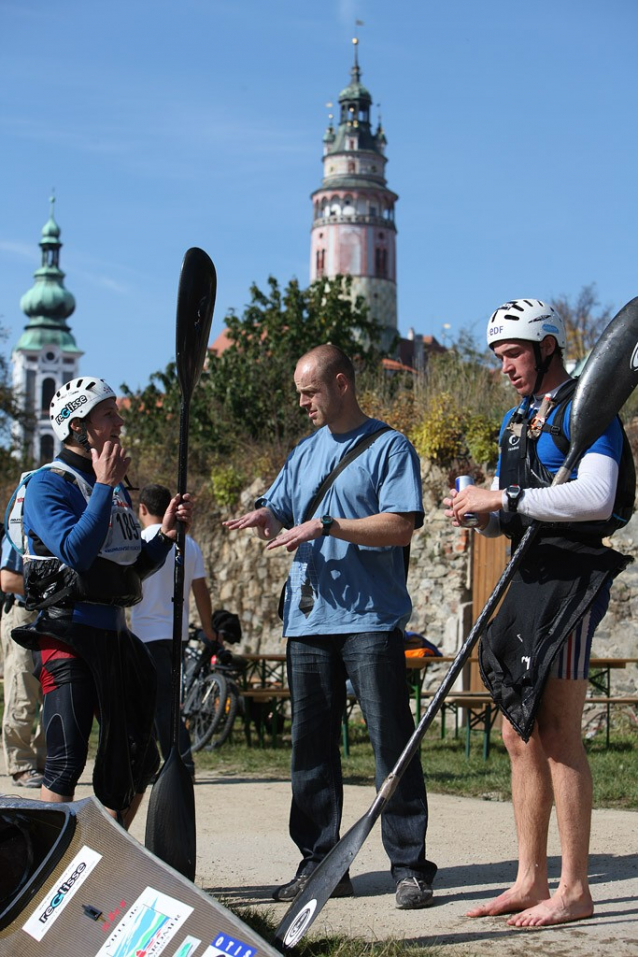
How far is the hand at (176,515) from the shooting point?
4918mm

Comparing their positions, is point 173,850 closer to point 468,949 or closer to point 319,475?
point 468,949

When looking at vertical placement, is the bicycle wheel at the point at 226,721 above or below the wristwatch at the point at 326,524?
below

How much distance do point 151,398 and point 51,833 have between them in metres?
24.1

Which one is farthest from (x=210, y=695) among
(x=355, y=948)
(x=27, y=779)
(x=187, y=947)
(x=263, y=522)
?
(x=187, y=947)

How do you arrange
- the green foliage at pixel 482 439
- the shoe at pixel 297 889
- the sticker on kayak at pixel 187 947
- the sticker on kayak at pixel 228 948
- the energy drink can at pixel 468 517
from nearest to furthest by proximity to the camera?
the sticker on kayak at pixel 228 948, the sticker on kayak at pixel 187 947, the energy drink can at pixel 468 517, the shoe at pixel 297 889, the green foliage at pixel 482 439

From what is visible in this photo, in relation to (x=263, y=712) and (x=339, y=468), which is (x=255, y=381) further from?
(x=339, y=468)

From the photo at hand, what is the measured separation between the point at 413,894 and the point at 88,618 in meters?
1.64

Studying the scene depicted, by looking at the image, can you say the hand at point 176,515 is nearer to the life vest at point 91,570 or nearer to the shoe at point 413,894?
the life vest at point 91,570

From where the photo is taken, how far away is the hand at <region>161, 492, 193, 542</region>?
492 cm

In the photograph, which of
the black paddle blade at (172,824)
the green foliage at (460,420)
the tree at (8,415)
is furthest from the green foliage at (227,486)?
the tree at (8,415)

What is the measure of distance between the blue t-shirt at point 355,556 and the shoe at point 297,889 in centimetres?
98

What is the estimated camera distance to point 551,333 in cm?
448

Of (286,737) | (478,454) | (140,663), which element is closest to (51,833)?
(140,663)

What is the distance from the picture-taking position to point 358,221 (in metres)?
114
